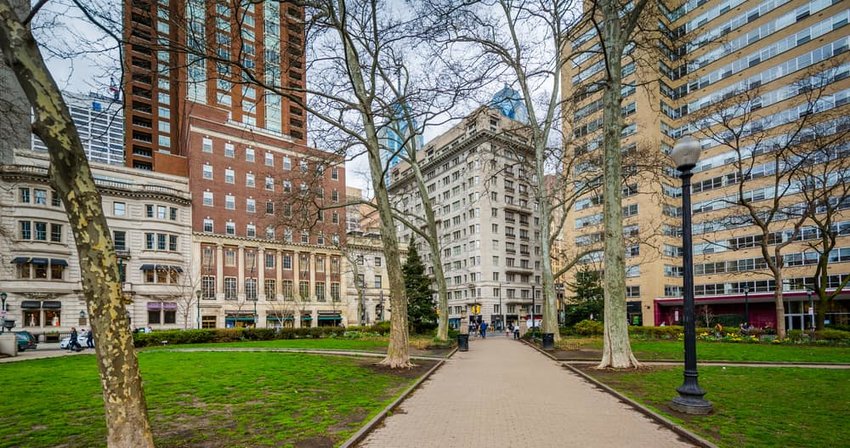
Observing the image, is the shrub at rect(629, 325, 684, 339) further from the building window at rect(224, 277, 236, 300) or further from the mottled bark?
the building window at rect(224, 277, 236, 300)

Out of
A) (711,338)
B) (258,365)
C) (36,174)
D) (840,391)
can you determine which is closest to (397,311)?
(258,365)

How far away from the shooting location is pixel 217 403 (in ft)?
29.7

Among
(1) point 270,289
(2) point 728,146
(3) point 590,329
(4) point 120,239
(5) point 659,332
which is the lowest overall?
(5) point 659,332

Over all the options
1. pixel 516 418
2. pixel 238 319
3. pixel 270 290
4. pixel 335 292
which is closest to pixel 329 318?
pixel 335 292

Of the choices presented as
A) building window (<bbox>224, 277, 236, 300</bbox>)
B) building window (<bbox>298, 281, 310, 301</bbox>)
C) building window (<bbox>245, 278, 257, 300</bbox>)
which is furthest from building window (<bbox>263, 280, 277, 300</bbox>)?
building window (<bbox>224, 277, 236, 300</bbox>)

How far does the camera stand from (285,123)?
226 ft

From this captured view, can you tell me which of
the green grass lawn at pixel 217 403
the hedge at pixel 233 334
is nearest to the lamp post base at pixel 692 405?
the green grass lawn at pixel 217 403

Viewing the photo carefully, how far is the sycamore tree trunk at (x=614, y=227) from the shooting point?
567 inches

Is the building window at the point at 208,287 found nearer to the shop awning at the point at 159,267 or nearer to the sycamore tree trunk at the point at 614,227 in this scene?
the shop awning at the point at 159,267

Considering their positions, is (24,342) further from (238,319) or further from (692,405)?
(692,405)

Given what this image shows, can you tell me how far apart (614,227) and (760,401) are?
6.59 m

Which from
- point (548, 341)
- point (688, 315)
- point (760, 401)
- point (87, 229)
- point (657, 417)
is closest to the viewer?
point (87, 229)

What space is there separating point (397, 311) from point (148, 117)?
67.0m

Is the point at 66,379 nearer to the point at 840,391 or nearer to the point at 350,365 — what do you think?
the point at 350,365
